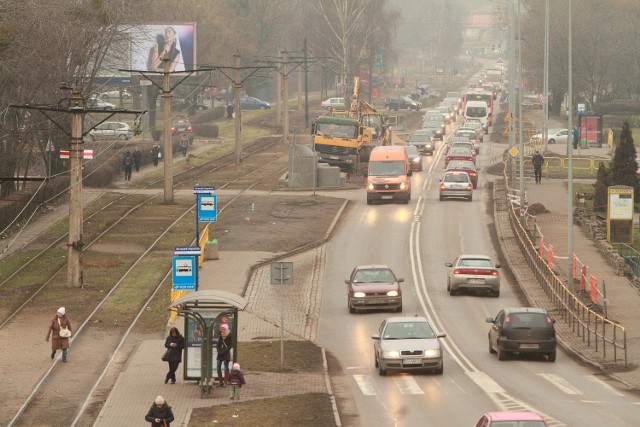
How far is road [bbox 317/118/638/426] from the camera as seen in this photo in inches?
1033

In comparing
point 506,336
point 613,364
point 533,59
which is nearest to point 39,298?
point 506,336

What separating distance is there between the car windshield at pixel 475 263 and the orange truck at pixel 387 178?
19624mm

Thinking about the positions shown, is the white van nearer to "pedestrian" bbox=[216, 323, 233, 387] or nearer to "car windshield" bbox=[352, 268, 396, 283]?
"car windshield" bbox=[352, 268, 396, 283]

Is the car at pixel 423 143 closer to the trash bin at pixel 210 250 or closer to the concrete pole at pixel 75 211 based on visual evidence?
the trash bin at pixel 210 250

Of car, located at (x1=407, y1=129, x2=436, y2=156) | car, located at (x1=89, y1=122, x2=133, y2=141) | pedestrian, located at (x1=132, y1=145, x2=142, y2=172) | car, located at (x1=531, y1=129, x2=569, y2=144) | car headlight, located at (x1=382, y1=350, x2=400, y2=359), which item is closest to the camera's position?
car headlight, located at (x1=382, y1=350, x2=400, y2=359)

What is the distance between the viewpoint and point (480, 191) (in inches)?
2734

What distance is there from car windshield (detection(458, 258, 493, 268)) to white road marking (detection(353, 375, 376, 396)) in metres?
13.0

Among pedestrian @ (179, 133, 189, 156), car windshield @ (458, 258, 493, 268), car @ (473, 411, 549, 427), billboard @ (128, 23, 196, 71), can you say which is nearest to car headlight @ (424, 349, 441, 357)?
car @ (473, 411, 549, 427)

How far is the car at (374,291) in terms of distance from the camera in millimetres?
39750

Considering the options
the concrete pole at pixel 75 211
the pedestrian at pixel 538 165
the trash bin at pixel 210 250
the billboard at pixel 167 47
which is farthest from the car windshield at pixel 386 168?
the billboard at pixel 167 47

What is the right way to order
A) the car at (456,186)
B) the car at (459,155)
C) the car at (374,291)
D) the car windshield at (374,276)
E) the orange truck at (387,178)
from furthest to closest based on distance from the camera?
the car at (459,155) < the car at (456,186) < the orange truck at (387,178) < the car windshield at (374,276) < the car at (374,291)

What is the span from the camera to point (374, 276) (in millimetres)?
40469

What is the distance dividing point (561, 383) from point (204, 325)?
26.7 feet

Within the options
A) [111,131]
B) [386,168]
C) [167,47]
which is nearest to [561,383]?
[386,168]
